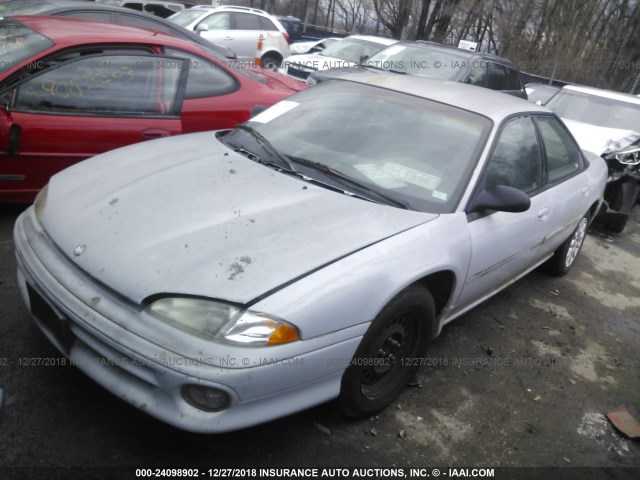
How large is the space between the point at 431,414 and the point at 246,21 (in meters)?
11.9

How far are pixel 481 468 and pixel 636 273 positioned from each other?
3.79 m

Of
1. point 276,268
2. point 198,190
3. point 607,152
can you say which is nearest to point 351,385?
point 276,268

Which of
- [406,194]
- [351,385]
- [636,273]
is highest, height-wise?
[406,194]

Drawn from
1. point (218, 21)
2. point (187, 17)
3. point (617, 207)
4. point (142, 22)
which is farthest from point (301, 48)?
point (617, 207)

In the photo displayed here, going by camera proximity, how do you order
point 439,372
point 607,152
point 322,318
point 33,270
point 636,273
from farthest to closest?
point 607,152, point 636,273, point 439,372, point 33,270, point 322,318

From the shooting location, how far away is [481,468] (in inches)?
103

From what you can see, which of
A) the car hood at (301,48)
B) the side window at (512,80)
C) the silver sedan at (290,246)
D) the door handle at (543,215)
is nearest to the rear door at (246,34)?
the car hood at (301,48)

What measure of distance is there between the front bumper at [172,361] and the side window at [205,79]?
8.26 feet

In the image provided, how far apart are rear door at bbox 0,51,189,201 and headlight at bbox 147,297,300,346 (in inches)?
A: 89.7

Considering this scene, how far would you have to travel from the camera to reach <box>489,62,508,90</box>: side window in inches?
380

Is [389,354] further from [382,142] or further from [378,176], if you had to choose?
[382,142]

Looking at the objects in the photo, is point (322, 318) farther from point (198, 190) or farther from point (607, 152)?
point (607, 152)

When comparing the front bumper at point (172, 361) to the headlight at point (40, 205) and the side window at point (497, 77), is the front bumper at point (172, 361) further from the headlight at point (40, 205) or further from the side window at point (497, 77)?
the side window at point (497, 77)

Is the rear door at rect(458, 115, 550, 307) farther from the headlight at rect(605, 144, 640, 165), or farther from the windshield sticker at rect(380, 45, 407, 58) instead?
the windshield sticker at rect(380, 45, 407, 58)
